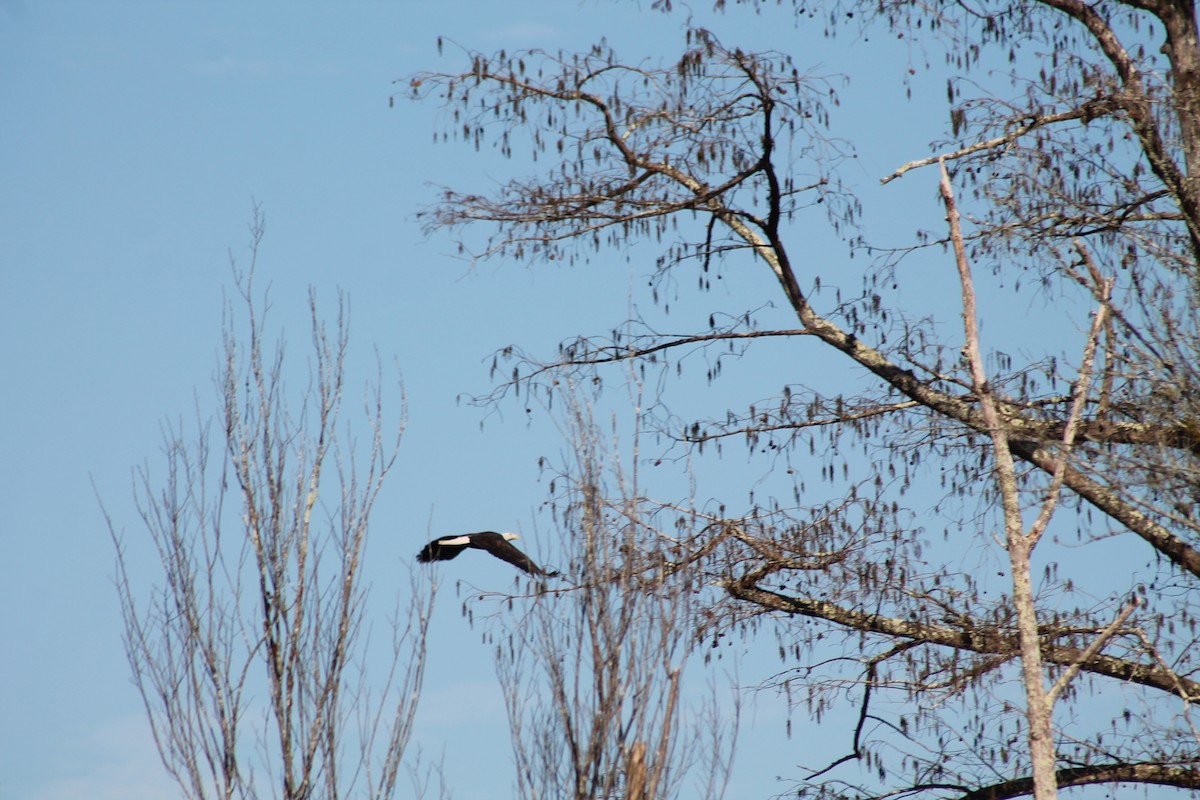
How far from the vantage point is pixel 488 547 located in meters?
11.2

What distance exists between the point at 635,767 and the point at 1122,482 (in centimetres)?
356

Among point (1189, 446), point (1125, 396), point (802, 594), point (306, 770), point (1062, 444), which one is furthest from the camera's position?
point (802, 594)

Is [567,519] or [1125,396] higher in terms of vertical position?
[1125,396]

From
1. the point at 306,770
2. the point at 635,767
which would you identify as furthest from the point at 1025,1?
the point at 306,770

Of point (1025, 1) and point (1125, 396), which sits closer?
point (1125, 396)

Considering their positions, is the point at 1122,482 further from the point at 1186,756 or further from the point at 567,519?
the point at 567,519

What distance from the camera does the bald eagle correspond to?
34.2ft

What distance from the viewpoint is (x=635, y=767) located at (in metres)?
7.87

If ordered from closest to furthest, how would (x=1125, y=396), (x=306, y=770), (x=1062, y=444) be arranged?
(x=306, y=770)
(x=1062, y=444)
(x=1125, y=396)

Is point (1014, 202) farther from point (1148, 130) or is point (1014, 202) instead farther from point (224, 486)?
point (224, 486)

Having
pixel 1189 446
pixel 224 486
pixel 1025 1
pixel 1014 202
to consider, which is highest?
pixel 1025 1

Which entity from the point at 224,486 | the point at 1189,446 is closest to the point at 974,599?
the point at 1189,446

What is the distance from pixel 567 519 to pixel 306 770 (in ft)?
7.56

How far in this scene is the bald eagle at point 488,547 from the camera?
10.4m
